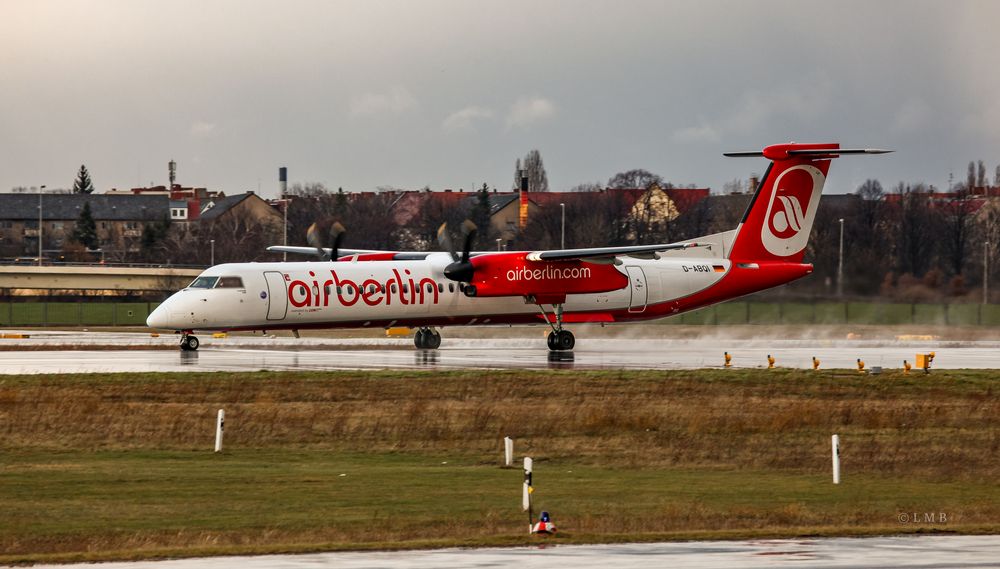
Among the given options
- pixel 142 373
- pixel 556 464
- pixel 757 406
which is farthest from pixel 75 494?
pixel 757 406

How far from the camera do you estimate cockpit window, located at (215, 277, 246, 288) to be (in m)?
36.8

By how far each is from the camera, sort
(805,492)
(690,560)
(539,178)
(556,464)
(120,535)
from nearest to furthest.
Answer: (690,560), (120,535), (805,492), (556,464), (539,178)

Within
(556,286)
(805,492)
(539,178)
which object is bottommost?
(805,492)

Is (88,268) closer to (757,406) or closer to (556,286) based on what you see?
(556,286)

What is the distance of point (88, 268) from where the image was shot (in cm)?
8981

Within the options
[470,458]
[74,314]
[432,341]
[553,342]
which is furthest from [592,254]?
[74,314]

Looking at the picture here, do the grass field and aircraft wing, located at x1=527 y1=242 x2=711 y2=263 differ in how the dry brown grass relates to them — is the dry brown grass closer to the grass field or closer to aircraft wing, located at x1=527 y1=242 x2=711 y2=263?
the grass field

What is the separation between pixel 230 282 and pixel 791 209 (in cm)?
1890

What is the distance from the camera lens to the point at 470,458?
22703 mm

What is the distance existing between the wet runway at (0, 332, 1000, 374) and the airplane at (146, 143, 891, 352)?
1166 millimetres

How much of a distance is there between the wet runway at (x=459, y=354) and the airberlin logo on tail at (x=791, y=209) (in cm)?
369

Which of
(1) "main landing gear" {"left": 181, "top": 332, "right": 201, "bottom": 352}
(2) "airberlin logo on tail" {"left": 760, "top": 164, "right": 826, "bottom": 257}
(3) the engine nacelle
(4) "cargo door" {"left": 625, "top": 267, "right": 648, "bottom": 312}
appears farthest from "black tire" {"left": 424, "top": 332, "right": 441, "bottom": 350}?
(2) "airberlin logo on tail" {"left": 760, "top": 164, "right": 826, "bottom": 257}

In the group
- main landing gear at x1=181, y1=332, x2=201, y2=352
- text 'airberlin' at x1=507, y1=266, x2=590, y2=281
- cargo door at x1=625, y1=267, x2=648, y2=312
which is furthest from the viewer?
cargo door at x1=625, y1=267, x2=648, y2=312

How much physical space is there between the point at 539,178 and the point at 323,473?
429 ft
